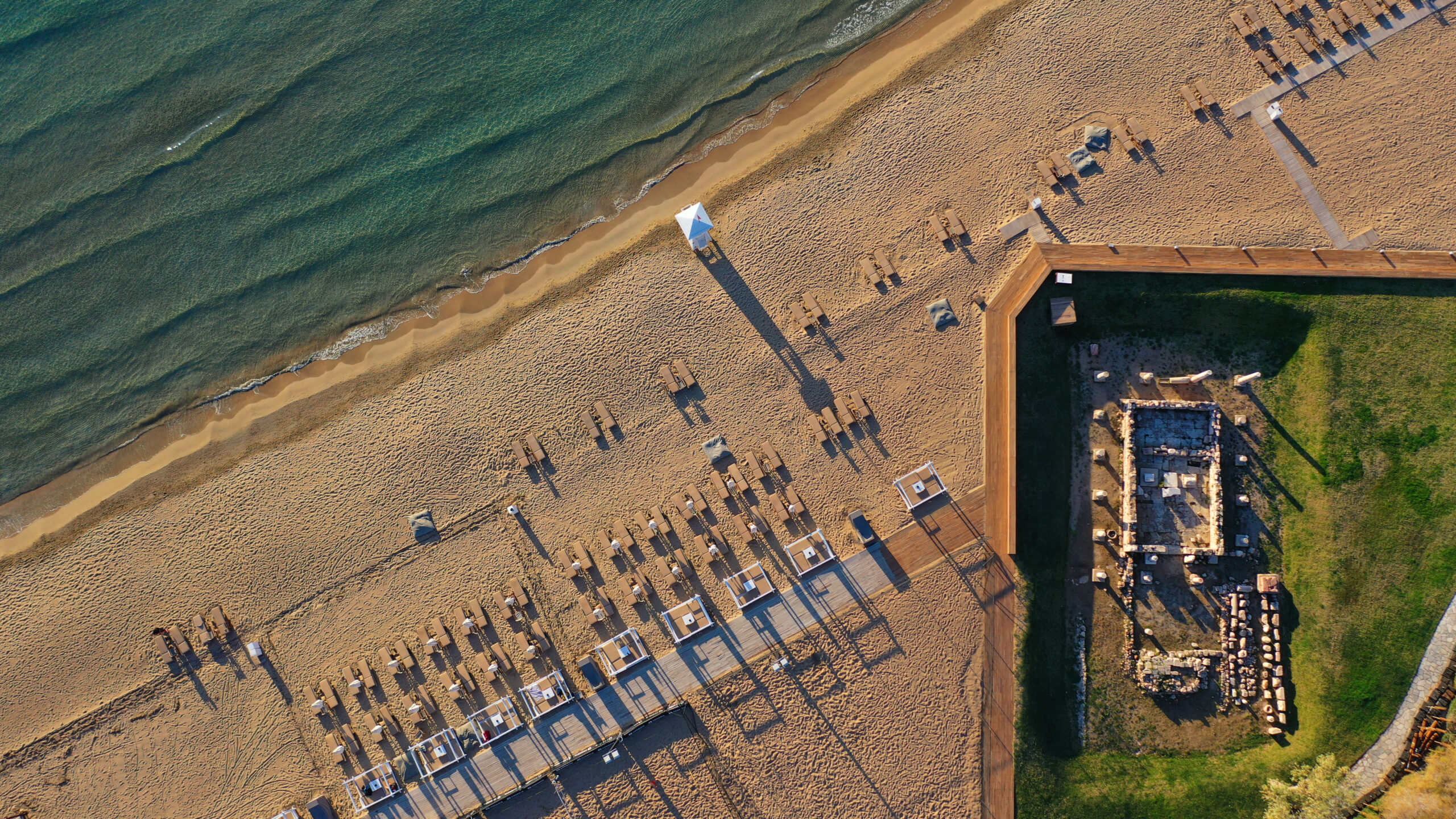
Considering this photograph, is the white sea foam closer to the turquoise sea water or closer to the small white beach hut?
the turquoise sea water

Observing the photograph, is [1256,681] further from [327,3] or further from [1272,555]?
[327,3]

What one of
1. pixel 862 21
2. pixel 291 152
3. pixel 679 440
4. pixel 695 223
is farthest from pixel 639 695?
pixel 862 21

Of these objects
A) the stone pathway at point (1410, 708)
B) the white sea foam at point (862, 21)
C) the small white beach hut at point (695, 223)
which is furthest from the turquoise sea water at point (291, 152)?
the stone pathway at point (1410, 708)

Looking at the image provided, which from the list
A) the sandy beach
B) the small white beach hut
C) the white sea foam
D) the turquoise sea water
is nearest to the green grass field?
the sandy beach

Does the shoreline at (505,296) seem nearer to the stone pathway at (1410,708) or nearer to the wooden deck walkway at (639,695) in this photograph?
the wooden deck walkway at (639,695)

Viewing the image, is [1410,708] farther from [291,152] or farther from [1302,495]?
[291,152]

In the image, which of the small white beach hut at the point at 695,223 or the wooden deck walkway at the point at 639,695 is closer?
the wooden deck walkway at the point at 639,695
